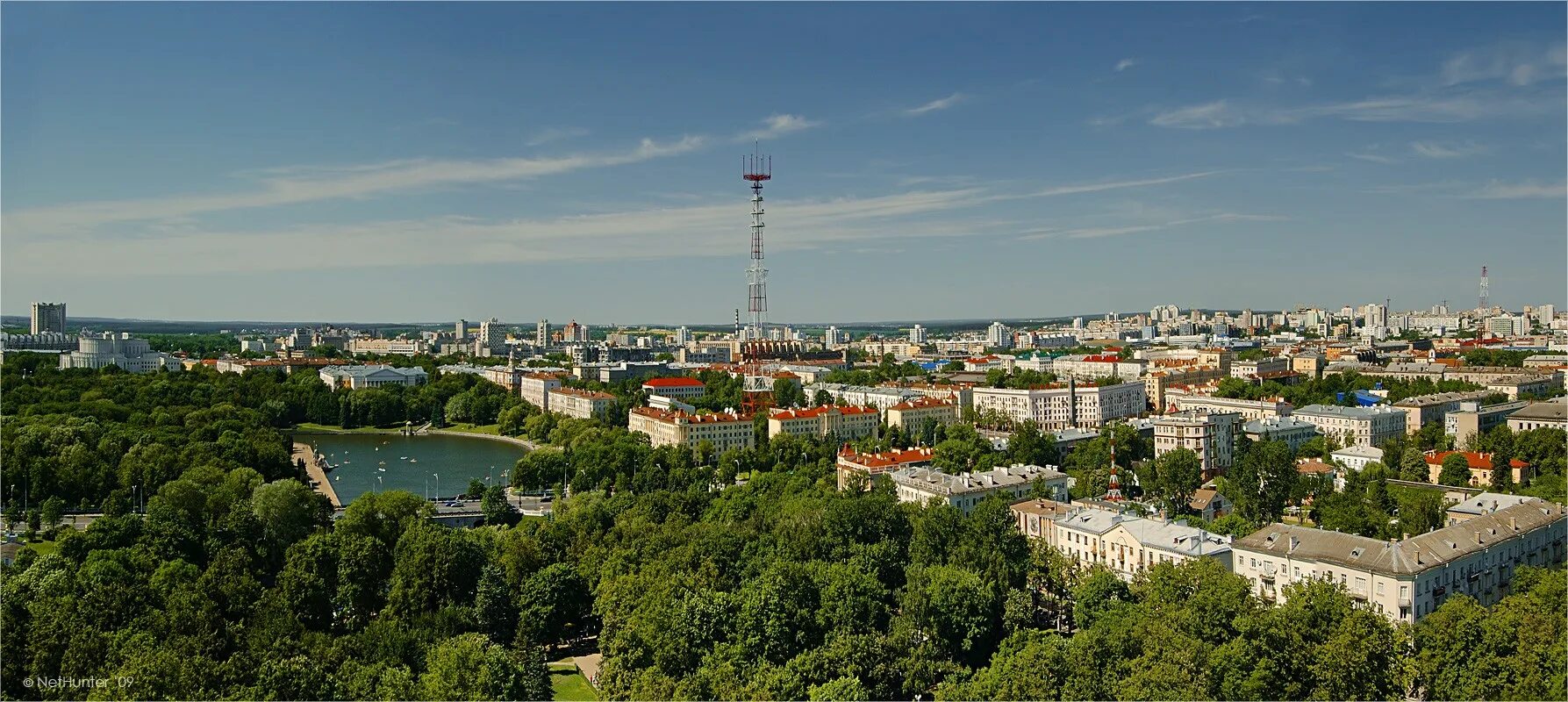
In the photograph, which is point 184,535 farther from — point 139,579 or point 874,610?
point 874,610

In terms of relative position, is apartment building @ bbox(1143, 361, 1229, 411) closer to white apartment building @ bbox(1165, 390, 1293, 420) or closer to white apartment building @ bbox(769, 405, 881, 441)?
white apartment building @ bbox(1165, 390, 1293, 420)

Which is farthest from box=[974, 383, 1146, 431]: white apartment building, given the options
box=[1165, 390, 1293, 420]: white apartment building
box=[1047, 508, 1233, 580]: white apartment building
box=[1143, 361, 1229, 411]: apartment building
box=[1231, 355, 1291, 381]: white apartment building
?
box=[1047, 508, 1233, 580]: white apartment building

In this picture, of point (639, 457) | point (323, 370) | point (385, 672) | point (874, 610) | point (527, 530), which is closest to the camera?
point (385, 672)

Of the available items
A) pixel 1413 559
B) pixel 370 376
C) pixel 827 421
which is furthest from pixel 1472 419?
pixel 370 376

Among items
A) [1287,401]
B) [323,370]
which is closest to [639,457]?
[1287,401]

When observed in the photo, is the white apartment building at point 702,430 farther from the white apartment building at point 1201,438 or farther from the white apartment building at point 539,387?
the white apartment building at point 539,387

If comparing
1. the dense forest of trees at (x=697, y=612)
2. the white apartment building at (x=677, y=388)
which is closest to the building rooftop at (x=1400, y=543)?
the dense forest of trees at (x=697, y=612)
